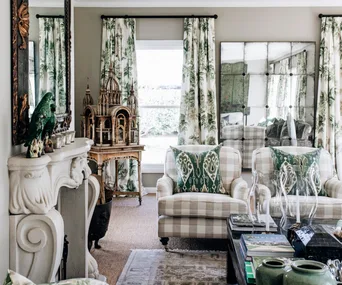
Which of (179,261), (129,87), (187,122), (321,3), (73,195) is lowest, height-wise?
(179,261)

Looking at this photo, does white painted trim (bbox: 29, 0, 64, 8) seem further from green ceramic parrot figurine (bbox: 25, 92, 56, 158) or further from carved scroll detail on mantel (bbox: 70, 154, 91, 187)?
carved scroll detail on mantel (bbox: 70, 154, 91, 187)

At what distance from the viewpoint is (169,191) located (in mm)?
4125

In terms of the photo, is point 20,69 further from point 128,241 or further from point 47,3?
point 128,241

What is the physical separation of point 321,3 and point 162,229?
407cm

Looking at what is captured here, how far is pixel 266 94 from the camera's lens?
6.30 metres

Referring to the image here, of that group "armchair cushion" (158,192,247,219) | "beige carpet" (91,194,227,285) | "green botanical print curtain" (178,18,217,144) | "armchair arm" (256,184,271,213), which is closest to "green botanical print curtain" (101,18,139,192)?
"green botanical print curtain" (178,18,217,144)

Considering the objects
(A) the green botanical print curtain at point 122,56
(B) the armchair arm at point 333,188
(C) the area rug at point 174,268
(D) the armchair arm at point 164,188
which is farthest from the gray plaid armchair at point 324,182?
(A) the green botanical print curtain at point 122,56

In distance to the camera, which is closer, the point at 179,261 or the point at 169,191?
the point at 179,261

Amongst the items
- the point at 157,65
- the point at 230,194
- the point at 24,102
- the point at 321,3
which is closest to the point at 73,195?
the point at 24,102

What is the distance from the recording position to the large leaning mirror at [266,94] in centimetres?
625

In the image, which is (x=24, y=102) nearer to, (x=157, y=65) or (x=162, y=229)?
(x=162, y=229)

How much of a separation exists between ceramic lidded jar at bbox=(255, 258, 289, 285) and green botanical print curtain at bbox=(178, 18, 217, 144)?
14.7 ft

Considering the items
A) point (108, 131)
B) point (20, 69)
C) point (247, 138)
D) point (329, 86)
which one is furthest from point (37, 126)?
point (329, 86)

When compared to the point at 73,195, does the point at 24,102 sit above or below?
above
